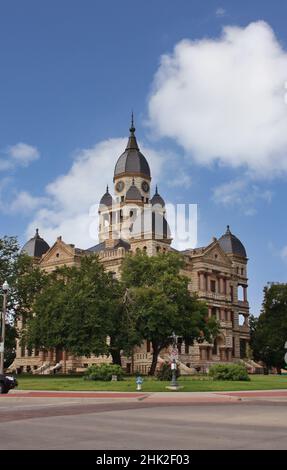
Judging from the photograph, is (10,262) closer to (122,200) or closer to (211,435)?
(122,200)

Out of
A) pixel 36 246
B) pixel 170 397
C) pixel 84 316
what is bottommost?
pixel 170 397

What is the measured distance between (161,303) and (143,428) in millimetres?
44656

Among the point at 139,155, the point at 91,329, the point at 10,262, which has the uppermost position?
the point at 139,155

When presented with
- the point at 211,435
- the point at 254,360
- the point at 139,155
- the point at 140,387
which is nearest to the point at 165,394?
the point at 140,387

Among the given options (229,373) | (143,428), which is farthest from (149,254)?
(143,428)

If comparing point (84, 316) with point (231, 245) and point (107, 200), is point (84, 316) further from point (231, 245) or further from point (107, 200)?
point (107, 200)

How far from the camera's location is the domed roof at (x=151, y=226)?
8694cm

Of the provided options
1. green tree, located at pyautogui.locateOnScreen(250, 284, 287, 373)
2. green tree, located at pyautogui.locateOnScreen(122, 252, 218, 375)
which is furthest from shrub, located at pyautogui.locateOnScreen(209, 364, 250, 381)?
green tree, located at pyautogui.locateOnScreen(250, 284, 287, 373)

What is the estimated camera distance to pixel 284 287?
3807 inches

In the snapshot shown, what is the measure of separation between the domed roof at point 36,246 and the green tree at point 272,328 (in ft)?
123

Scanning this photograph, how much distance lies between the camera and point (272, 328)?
94.8 metres

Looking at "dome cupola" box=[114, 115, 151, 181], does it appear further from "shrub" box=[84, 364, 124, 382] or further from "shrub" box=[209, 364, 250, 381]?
"shrub" box=[84, 364, 124, 382]

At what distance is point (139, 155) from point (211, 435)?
104281 mm

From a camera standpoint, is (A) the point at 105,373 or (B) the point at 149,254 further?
(B) the point at 149,254
